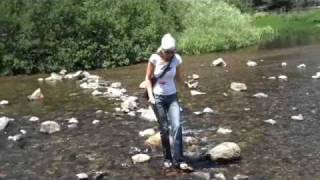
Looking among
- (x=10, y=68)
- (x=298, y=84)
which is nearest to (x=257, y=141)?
(x=298, y=84)

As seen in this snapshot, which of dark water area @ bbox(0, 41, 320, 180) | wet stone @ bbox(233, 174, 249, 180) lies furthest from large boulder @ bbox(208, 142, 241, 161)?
wet stone @ bbox(233, 174, 249, 180)

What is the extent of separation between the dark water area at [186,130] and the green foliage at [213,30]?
14.9 metres

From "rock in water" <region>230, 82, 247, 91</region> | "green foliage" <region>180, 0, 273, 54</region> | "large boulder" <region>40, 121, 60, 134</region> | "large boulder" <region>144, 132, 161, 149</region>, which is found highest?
"large boulder" <region>144, 132, 161, 149</region>

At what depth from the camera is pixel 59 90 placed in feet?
93.1

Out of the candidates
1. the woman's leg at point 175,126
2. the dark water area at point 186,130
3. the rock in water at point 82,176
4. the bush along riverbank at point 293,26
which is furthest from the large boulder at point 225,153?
the bush along riverbank at point 293,26

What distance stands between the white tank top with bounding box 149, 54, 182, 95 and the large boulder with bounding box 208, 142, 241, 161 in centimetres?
172

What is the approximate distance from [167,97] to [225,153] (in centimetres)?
185

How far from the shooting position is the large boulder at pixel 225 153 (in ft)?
45.5

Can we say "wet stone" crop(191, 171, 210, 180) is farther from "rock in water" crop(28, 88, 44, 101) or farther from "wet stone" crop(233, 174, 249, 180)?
"rock in water" crop(28, 88, 44, 101)

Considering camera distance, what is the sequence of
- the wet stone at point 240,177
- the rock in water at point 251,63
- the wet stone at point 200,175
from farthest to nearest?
the rock in water at point 251,63 < the wet stone at point 200,175 < the wet stone at point 240,177

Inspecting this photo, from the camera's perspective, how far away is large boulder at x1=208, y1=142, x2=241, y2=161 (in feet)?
45.5

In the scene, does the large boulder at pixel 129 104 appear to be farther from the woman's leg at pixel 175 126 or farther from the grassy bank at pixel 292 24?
the grassy bank at pixel 292 24

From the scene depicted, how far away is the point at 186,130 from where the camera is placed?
17578 mm

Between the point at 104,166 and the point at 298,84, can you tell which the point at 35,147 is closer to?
the point at 104,166
